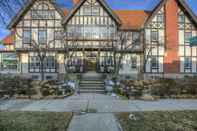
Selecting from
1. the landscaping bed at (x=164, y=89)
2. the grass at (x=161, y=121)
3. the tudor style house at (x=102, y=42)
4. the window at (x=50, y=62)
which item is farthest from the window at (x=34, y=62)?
the grass at (x=161, y=121)

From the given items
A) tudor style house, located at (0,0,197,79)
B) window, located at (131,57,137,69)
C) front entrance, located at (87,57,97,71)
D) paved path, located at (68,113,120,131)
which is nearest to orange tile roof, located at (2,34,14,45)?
tudor style house, located at (0,0,197,79)

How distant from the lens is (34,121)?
9.54 metres

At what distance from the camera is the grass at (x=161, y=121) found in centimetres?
852

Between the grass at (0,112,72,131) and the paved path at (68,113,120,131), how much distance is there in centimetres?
28

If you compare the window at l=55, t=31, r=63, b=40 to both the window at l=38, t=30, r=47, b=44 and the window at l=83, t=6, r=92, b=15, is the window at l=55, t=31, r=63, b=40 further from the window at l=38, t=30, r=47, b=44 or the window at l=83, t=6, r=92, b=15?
the window at l=83, t=6, r=92, b=15

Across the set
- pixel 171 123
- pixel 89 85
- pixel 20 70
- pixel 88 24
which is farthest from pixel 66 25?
pixel 171 123

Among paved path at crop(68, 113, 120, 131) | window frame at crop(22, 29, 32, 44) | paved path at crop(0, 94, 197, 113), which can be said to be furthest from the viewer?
window frame at crop(22, 29, 32, 44)

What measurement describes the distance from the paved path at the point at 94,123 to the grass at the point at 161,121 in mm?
326

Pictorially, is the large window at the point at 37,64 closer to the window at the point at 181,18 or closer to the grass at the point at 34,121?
the window at the point at 181,18

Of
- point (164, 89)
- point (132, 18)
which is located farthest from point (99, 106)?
point (132, 18)

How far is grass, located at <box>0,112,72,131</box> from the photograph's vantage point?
334 inches

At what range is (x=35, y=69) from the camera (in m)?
32.0

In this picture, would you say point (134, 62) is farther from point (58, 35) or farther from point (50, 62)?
point (50, 62)

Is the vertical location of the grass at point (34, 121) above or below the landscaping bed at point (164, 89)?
below
